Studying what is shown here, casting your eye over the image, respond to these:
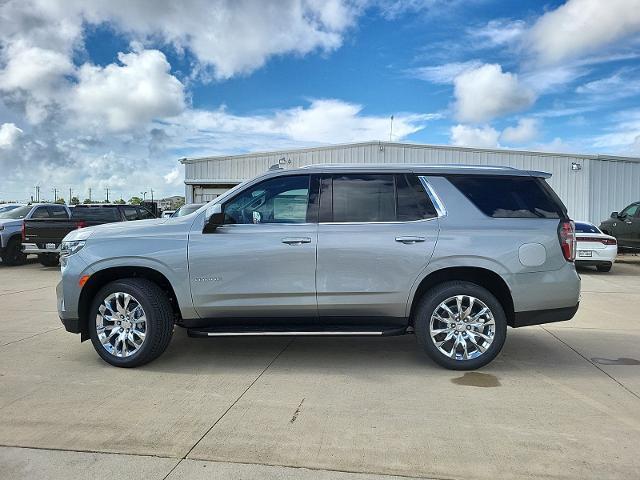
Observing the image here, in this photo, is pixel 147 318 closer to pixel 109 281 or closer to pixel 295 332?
pixel 109 281

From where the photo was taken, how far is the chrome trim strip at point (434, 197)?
16.3 ft

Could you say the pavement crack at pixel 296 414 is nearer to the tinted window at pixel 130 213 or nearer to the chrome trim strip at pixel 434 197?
the chrome trim strip at pixel 434 197

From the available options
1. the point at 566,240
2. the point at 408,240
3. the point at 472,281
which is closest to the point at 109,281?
the point at 408,240

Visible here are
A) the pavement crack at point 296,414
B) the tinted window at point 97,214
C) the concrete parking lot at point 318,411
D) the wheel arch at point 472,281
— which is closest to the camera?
the concrete parking lot at point 318,411

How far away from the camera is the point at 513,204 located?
502 centimetres

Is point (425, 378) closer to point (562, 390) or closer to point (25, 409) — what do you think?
point (562, 390)

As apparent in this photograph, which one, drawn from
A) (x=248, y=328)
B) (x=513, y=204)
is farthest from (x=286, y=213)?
(x=513, y=204)

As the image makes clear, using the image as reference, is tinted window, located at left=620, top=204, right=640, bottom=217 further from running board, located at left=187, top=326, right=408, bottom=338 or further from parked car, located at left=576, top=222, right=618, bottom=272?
running board, located at left=187, top=326, right=408, bottom=338

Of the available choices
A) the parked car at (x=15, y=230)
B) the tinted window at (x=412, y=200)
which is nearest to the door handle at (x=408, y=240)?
the tinted window at (x=412, y=200)

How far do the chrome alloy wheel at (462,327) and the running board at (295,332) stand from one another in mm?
354

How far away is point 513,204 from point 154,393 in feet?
12.0

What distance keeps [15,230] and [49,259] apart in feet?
4.22

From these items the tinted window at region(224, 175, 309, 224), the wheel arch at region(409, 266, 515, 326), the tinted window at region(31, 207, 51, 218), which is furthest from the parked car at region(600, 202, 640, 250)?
the tinted window at region(31, 207, 51, 218)

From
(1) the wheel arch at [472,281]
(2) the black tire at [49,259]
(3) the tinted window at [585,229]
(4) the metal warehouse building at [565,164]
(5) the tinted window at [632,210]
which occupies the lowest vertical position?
(2) the black tire at [49,259]
